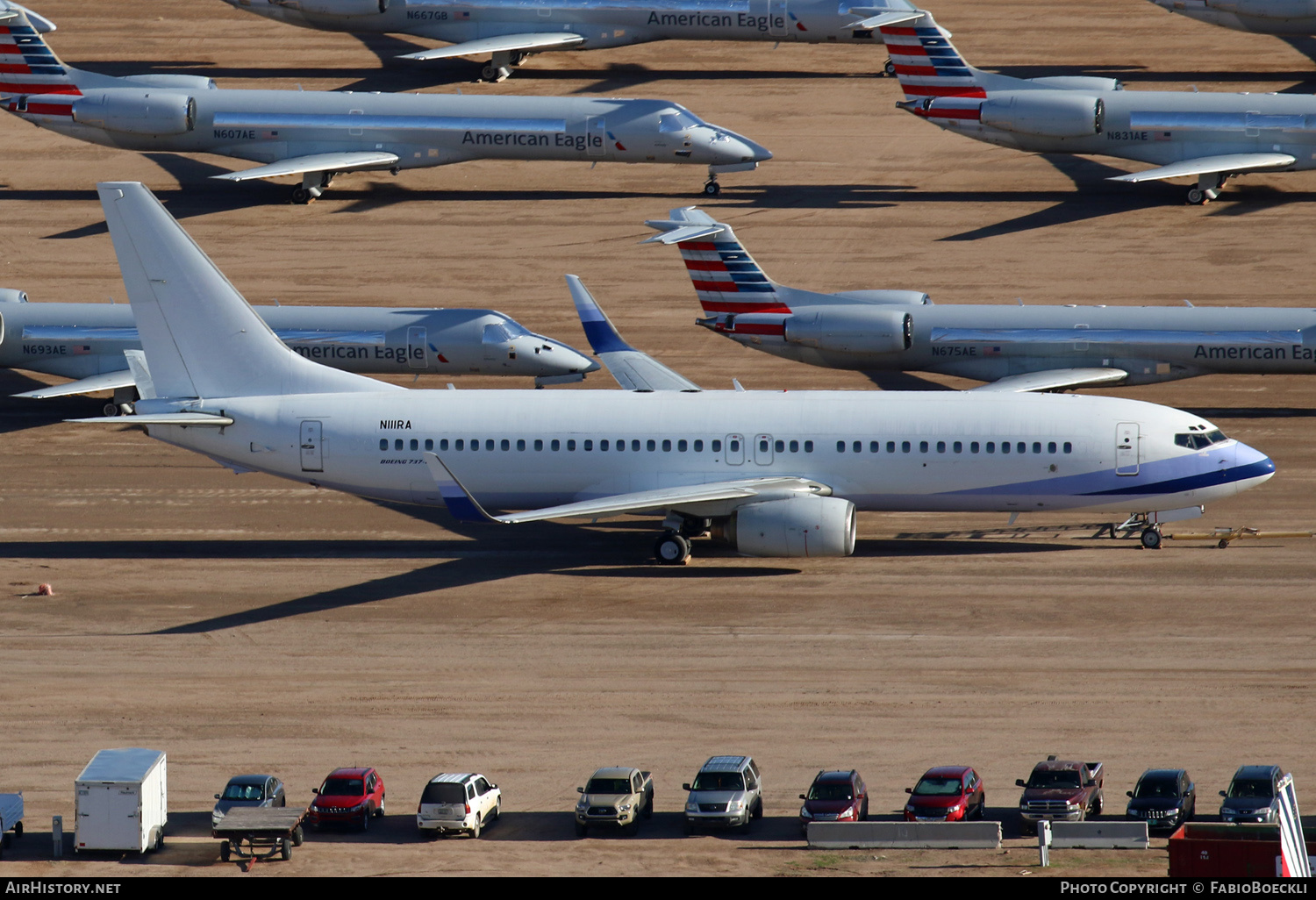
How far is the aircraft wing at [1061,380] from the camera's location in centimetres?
5709

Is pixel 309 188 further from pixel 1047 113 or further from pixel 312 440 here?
pixel 312 440

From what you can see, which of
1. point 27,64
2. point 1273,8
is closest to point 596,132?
point 27,64

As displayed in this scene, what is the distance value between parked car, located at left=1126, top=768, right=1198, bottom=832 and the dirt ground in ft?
4.79

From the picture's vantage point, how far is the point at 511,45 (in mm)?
→ 91875

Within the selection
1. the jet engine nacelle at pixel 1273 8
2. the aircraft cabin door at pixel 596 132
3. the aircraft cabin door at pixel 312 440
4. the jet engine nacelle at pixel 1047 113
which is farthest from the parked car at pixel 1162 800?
the jet engine nacelle at pixel 1273 8

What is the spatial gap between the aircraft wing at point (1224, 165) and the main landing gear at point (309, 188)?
3396cm

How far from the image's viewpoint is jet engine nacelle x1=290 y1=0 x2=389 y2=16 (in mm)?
92812

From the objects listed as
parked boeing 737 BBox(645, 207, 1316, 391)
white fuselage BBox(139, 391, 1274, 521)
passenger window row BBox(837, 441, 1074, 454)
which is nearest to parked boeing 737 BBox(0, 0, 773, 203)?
parked boeing 737 BBox(645, 207, 1316, 391)

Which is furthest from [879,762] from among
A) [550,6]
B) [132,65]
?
[132,65]

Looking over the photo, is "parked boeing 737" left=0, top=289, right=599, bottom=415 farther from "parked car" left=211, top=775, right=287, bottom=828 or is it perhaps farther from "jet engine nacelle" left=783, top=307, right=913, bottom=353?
"parked car" left=211, top=775, right=287, bottom=828

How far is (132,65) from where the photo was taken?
98125mm

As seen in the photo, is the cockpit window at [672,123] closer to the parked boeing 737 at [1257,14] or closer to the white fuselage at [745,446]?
the parked boeing 737 at [1257,14]

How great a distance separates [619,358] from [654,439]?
753 centimetres

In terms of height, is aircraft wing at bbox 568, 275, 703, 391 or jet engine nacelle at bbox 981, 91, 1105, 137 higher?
jet engine nacelle at bbox 981, 91, 1105, 137
